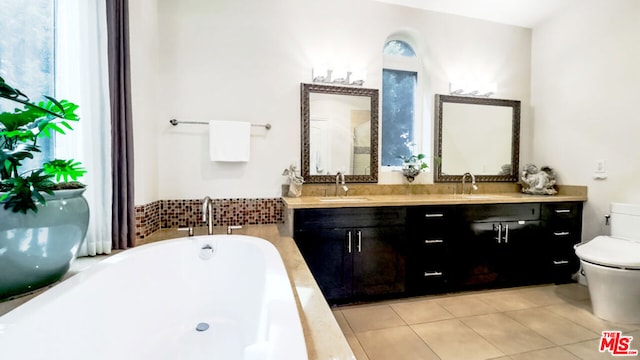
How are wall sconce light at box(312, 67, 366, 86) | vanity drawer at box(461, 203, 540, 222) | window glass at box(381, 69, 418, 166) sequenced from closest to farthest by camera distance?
1. vanity drawer at box(461, 203, 540, 222)
2. wall sconce light at box(312, 67, 366, 86)
3. window glass at box(381, 69, 418, 166)

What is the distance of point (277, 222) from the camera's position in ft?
7.81

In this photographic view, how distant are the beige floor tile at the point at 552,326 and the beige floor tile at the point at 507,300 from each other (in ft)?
0.20

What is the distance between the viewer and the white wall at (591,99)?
87.8 inches

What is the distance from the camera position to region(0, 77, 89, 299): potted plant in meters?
0.92

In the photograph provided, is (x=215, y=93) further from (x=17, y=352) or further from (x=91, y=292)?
(x=17, y=352)

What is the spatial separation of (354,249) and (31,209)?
5.80 feet

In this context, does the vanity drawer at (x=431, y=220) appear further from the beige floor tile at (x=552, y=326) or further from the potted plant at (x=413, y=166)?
the beige floor tile at (x=552, y=326)

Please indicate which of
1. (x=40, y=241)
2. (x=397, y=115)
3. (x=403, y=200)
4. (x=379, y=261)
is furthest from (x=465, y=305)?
(x=40, y=241)

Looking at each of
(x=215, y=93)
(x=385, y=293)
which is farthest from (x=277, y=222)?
(x=215, y=93)

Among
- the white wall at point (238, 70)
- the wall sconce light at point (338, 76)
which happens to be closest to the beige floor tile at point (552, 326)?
the white wall at point (238, 70)

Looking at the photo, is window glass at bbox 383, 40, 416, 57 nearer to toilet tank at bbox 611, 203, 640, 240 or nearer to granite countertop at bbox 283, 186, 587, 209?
granite countertop at bbox 283, 186, 587, 209

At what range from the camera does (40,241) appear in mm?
1013

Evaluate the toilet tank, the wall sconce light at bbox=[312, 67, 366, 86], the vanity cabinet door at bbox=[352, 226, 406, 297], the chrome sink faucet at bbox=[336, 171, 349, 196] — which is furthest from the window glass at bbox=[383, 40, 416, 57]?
the toilet tank

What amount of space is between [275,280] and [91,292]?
2.46 ft
